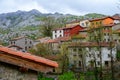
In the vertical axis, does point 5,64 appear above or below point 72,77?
above

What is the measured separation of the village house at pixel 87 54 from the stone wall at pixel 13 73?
2608 inches

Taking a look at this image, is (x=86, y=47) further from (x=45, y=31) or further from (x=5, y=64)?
(x=5, y=64)

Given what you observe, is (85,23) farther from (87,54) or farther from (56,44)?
(87,54)

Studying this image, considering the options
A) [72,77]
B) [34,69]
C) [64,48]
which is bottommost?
[72,77]

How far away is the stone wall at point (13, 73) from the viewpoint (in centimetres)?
710

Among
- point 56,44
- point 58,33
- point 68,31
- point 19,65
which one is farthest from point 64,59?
point 19,65

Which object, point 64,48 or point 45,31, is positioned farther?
point 45,31

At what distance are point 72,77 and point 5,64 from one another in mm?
59707

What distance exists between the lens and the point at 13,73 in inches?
282

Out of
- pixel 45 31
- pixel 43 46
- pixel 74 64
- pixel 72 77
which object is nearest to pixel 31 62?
pixel 72 77

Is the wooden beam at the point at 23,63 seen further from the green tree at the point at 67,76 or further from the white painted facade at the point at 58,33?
the white painted facade at the point at 58,33

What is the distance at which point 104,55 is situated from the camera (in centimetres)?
7619

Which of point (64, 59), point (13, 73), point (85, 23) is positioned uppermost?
point (13, 73)

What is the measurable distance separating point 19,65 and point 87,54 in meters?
70.4
